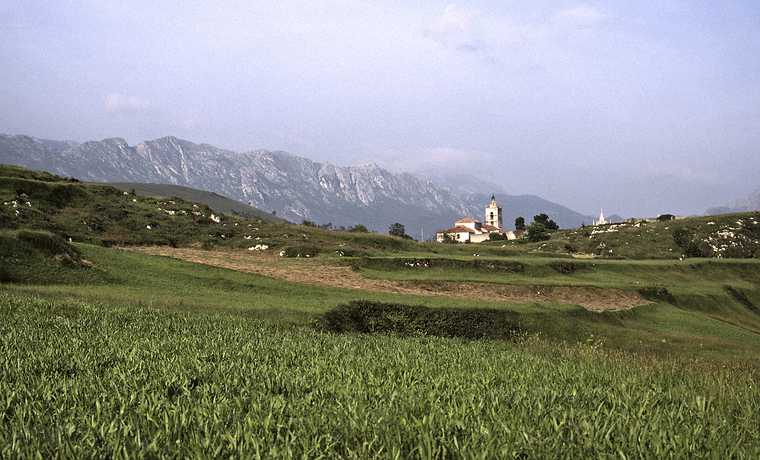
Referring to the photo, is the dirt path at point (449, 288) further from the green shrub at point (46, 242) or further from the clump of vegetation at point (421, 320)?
A: the green shrub at point (46, 242)

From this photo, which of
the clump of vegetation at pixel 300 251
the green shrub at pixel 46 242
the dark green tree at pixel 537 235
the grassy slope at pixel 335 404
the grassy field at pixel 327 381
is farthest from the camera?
the dark green tree at pixel 537 235

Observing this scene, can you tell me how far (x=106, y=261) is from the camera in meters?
32.6

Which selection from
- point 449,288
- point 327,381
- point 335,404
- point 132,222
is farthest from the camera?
point 132,222

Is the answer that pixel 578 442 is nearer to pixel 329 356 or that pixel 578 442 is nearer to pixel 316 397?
pixel 316 397

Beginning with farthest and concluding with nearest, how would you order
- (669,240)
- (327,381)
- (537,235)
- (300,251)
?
(537,235) → (669,240) → (300,251) → (327,381)

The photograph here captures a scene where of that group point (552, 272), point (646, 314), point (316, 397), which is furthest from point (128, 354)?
point (552, 272)

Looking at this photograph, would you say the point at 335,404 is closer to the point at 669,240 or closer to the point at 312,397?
the point at 312,397

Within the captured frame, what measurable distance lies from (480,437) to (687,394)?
5089mm

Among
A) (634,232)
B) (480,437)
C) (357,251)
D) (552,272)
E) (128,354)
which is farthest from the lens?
(634,232)

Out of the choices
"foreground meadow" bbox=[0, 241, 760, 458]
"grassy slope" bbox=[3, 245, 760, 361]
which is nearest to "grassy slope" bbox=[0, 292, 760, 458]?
"foreground meadow" bbox=[0, 241, 760, 458]

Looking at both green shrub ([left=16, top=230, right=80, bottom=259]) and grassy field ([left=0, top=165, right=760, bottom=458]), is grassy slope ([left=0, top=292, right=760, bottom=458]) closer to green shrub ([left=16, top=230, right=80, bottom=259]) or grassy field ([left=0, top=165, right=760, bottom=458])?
grassy field ([left=0, top=165, right=760, bottom=458])

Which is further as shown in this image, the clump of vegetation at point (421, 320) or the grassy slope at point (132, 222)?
the grassy slope at point (132, 222)

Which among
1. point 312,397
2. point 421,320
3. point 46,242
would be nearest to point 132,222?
point 46,242

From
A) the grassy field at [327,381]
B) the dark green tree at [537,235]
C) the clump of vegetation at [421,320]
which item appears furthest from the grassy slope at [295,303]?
the dark green tree at [537,235]
